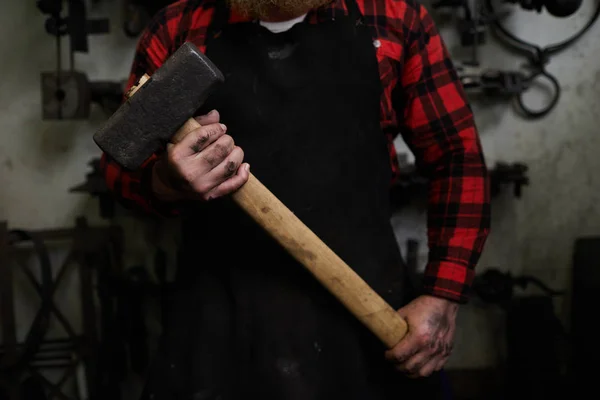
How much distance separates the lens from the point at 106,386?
1.82 meters

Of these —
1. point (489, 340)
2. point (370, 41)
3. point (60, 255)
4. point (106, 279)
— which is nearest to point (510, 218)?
point (489, 340)

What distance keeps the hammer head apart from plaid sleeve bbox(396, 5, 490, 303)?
417 mm

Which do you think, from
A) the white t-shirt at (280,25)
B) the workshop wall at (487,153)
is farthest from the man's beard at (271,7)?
the workshop wall at (487,153)

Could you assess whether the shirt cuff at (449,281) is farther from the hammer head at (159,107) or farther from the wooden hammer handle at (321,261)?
the hammer head at (159,107)

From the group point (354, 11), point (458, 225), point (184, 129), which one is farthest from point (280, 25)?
point (458, 225)

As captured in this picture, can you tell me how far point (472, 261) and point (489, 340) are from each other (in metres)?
1.17

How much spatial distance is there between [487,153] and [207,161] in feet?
4.62

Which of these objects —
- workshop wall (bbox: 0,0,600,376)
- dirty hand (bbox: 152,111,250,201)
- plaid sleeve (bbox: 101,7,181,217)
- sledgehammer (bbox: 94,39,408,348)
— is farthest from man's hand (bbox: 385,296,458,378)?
workshop wall (bbox: 0,0,600,376)

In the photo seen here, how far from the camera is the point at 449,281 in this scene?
99 centimetres

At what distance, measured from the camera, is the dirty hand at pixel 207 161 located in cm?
79

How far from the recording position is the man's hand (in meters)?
0.93

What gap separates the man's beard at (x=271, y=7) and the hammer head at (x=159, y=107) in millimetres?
184

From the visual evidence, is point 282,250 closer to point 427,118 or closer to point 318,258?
point 318,258

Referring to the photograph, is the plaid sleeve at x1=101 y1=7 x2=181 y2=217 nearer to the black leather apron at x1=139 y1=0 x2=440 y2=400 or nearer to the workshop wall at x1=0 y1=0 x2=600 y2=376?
the black leather apron at x1=139 y1=0 x2=440 y2=400
